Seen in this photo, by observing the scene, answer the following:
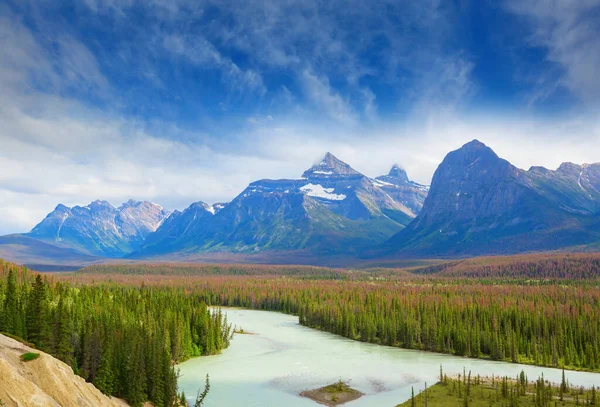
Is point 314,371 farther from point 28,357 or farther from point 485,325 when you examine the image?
point 28,357

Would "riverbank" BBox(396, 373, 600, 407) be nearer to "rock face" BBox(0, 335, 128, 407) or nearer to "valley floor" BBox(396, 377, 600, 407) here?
"valley floor" BBox(396, 377, 600, 407)

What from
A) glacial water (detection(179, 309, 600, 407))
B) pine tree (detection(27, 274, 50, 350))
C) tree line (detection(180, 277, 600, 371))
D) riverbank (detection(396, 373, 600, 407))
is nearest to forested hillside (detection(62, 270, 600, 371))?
tree line (detection(180, 277, 600, 371))

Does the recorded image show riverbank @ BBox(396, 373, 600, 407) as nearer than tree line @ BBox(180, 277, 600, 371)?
Yes

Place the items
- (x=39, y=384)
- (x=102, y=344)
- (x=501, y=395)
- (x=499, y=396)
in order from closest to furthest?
(x=39, y=384)
(x=102, y=344)
(x=499, y=396)
(x=501, y=395)

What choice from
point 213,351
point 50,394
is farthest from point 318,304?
point 50,394

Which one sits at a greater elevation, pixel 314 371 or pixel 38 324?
pixel 38 324

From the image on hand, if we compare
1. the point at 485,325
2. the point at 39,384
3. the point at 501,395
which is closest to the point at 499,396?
the point at 501,395

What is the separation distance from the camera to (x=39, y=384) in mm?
40562

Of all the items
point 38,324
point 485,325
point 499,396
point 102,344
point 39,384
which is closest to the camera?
point 39,384

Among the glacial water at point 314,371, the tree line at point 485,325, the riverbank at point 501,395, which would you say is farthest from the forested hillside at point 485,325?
the riverbank at point 501,395

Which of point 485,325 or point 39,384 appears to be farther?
point 485,325

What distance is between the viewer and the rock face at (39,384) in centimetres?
3631

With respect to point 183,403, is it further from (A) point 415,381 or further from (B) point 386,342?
(B) point 386,342

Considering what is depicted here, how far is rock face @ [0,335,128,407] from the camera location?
119ft
